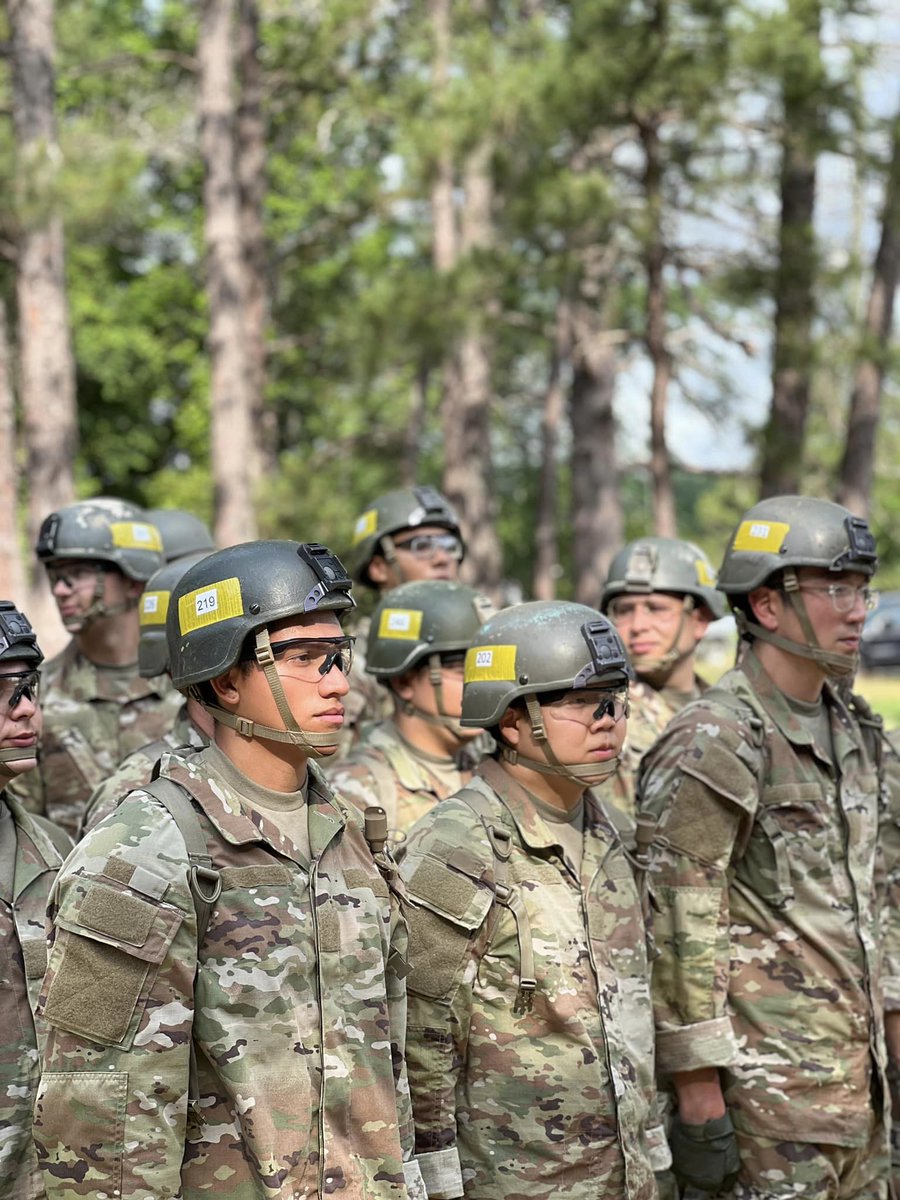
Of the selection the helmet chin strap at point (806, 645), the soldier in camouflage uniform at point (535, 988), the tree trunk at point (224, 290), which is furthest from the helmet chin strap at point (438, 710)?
the tree trunk at point (224, 290)

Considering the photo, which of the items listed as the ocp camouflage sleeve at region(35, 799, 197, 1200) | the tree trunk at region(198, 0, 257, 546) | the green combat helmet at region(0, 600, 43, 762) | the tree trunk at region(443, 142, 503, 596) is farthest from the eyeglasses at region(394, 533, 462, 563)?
the tree trunk at region(443, 142, 503, 596)

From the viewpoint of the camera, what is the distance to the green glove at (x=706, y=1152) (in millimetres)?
4770

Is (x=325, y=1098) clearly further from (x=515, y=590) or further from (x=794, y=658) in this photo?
(x=515, y=590)

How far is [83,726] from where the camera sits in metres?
6.51

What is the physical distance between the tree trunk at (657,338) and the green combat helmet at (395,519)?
6856mm

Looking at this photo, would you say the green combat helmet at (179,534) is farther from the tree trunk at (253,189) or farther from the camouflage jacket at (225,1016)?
the tree trunk at (253,189)

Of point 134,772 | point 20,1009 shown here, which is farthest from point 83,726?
point 20,1009

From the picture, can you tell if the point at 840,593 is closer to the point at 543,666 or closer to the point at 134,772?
the point at 543,666

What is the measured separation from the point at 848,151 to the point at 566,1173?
1195 centimetres

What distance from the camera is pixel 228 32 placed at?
1641 cm

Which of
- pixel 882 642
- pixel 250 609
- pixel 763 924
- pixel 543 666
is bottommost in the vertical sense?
pixel 882 642

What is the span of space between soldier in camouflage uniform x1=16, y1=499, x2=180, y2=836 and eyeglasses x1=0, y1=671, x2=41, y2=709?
2.16 m

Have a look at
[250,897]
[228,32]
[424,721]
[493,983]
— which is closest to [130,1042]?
[250,897]

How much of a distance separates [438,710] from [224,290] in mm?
10618
